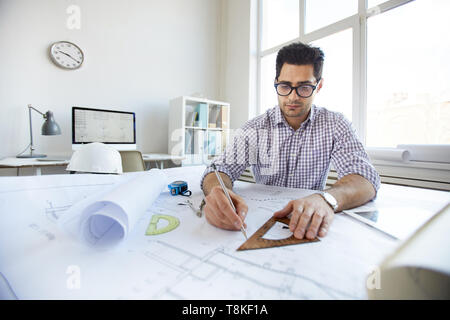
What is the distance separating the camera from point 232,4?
3.48 metres

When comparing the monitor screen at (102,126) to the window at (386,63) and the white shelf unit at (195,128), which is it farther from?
the window at (386,63)

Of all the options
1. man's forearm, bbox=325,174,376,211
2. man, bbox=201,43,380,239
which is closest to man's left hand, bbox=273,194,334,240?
man's forearm, bbox=325,174,376,211

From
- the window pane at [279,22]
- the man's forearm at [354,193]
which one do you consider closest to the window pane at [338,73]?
the window pane at [279,22]

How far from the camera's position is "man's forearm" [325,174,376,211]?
0.63m

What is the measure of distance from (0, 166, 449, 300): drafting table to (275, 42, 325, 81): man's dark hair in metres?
0.87

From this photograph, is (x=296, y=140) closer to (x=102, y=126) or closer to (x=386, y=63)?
(x=386, y=63)

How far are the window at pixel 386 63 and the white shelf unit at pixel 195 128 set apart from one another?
1.40 m

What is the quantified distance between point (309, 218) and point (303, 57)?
0.94 meters

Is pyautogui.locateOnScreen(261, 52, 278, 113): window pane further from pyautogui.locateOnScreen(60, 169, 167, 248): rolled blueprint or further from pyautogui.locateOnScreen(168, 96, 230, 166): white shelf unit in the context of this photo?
pyautogui.locateOnScreen(60, 169, 167, 248): rolled blueprint

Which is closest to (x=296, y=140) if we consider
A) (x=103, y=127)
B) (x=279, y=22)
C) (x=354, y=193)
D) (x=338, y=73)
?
(x=354, y=193)

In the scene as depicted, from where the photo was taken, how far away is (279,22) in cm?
315

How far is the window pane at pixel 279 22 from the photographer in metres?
2.88

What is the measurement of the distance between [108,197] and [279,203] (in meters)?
0.47
